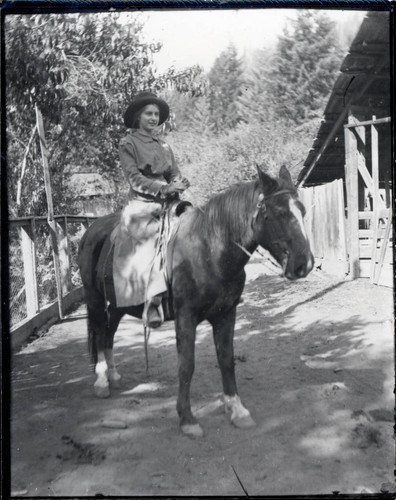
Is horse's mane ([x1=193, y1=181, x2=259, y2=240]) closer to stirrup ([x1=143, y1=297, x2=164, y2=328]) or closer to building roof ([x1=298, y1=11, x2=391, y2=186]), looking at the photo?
stirrup ([x1=143, y1=297, x2=164, y2=328])

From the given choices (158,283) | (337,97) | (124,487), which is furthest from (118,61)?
(337,97)

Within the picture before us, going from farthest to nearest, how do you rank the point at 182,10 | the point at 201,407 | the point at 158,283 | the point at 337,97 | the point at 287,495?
Answer: the point at 337,97, the point at 201,407, the point at 158,283, the point at 182,10, the point at 287,495

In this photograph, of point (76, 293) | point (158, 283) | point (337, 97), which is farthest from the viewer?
point (337, 97)

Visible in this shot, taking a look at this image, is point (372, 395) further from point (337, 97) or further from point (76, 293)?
point (337, 97)

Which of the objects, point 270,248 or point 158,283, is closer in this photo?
point 270,248

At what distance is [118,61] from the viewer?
371 centimetres

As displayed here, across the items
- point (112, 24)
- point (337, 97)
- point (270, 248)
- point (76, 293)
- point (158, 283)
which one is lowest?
point (76, 293)

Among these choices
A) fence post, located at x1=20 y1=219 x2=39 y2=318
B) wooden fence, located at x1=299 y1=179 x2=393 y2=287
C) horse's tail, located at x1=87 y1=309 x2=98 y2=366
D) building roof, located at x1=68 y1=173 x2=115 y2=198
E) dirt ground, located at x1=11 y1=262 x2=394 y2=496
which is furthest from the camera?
wooden fence, located at x1=299 y1=179 x2=393 y2=287

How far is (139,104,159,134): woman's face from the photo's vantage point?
325 centimetres

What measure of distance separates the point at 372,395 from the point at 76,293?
11.5 ft

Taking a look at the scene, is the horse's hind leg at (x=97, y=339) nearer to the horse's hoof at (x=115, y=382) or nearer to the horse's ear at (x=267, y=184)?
the horse's hoof at (x=115, y=382)

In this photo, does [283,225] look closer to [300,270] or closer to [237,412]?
[300,270]

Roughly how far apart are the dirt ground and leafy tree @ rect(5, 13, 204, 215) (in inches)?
65.0

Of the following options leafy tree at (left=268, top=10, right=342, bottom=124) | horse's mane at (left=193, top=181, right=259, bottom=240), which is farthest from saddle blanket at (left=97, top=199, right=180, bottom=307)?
leafy tree at (left=268, top=10, right=342, bottom=124)
